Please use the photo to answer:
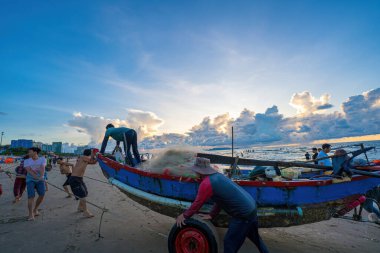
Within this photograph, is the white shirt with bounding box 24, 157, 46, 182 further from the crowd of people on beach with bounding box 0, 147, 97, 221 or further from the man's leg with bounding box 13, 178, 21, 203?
the man's leg with bounding box 13, 178, 21, 203

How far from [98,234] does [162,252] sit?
1669 mm

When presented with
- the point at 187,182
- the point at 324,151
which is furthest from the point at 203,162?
the point at 324,151

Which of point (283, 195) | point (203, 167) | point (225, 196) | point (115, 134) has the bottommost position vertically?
point (283, 195)

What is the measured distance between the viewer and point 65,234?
16.1ft

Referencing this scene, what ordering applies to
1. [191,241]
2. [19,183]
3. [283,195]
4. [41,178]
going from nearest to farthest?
[191,241] → [283,195] → [41,178] → [19,183]

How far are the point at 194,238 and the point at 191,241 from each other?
0.10 metres

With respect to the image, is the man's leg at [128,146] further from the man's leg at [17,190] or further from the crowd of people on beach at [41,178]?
the man's leg at [17,190]

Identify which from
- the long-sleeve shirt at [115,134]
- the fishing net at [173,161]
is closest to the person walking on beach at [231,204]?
the fishing net at [173,161]

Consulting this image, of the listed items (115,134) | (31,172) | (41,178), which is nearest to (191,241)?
(115,134)

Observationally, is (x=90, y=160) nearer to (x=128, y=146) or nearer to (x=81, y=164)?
(x=81, y=164)

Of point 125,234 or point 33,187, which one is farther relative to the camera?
point 33,187

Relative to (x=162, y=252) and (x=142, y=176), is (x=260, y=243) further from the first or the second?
(x=142, y=176)

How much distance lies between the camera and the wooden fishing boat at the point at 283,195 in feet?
12.7

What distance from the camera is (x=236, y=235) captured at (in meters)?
A: 3.01
